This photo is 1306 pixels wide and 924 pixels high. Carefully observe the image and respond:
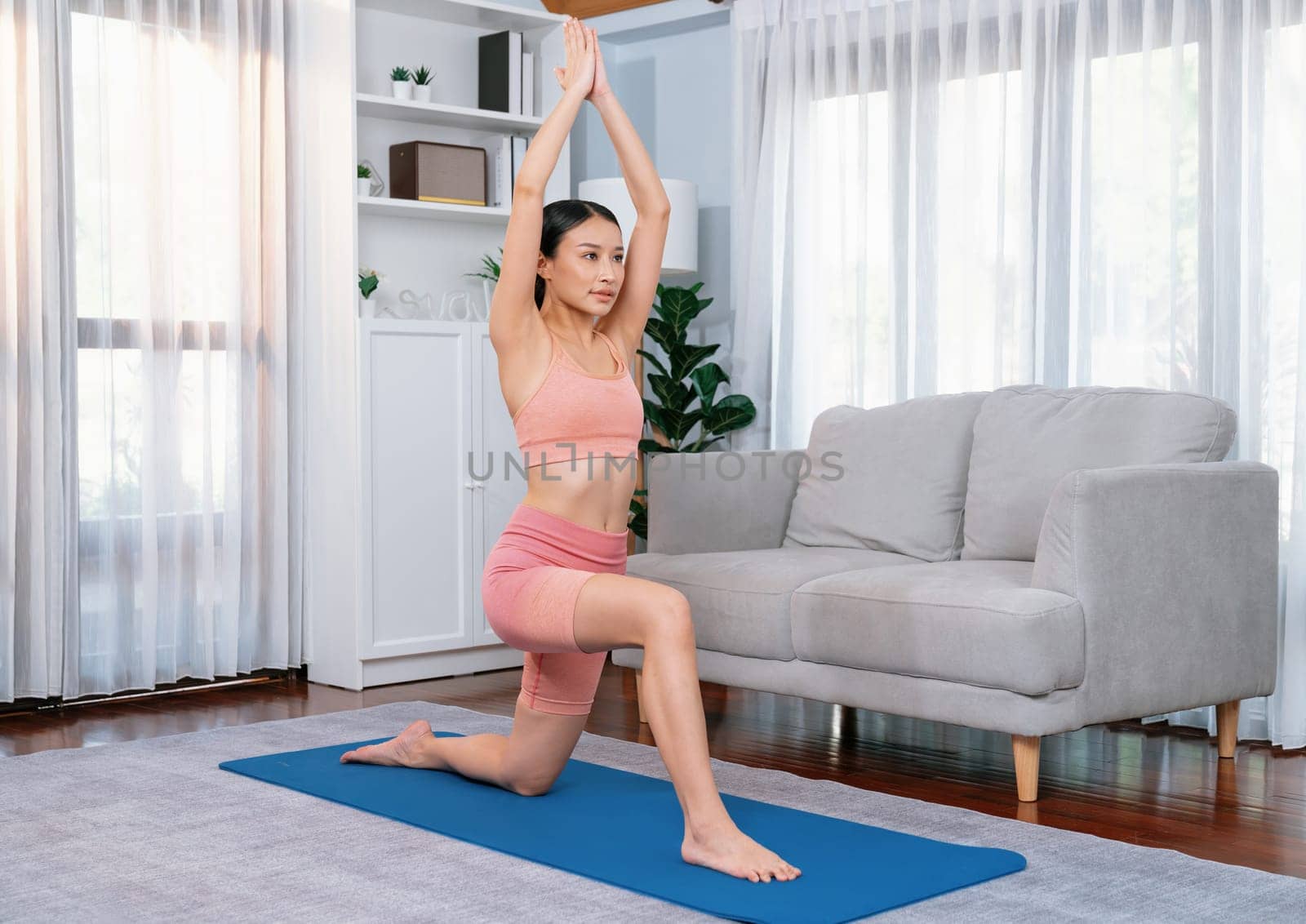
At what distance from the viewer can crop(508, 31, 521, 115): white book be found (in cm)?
518

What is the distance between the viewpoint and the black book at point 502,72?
204 inches

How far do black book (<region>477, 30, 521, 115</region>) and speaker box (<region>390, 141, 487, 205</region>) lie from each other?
23 cm

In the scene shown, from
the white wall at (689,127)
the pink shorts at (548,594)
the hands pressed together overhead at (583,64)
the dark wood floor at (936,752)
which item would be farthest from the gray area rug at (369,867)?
the white wall at (689,127)

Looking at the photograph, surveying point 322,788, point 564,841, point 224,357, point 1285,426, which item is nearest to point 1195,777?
point 1285,426

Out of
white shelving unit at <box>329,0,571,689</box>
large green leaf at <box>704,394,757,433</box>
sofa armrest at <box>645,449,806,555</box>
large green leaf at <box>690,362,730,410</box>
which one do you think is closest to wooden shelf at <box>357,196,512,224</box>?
white shelving unit at <box>329,0,571,689</box>

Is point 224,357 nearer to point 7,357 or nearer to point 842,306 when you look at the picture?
point 7,357

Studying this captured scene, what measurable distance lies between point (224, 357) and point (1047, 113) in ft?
8.86

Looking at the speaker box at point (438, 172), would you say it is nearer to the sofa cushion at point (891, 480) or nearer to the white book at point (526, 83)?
the white book at point (526, 83)

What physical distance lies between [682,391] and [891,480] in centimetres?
127

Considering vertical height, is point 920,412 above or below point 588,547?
above

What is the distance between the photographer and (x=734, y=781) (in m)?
3.19

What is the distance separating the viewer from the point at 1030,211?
14.3 feet

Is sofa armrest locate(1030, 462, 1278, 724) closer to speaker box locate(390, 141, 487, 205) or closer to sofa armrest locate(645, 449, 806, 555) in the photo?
sofa armrest locate(645, 449, 806, 555)

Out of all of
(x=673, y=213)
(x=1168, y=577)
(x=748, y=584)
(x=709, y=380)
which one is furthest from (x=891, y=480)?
(x=673, y=213)
